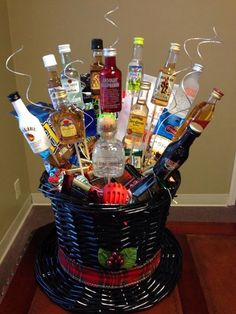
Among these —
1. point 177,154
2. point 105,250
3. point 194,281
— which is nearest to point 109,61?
point 177,154

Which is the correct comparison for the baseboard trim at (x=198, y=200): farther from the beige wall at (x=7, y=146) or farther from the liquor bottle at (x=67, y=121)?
the liquor bottle at (x=67, y=121)

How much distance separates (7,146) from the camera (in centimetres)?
162

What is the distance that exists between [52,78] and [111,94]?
16 centimetres

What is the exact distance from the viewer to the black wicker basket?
603 mm

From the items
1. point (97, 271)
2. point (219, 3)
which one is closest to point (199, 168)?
point (219, 3)

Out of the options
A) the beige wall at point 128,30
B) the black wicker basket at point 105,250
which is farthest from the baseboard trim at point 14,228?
the black wicker basket at point 105,250

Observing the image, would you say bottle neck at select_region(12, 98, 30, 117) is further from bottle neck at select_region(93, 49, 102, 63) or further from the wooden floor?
the wooden floor

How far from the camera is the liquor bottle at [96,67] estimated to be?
781 mm

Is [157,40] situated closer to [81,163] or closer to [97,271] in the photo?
[81,163]

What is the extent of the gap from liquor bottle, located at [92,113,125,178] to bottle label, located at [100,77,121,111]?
0.07 feet

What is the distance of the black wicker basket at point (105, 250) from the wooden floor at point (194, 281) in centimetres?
2

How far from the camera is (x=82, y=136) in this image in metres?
0.75

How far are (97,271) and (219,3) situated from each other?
1513 mm

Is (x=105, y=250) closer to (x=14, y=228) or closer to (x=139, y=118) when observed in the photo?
(x=139, y=118)
